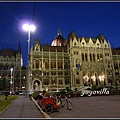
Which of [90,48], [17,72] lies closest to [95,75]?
[90,48]

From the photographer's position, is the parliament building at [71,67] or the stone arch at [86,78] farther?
the stone arch at [86,78]

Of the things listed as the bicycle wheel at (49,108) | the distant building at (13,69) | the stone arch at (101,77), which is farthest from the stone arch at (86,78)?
the bicycle wheel at (49,108)

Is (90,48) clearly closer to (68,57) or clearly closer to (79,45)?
(79,45)

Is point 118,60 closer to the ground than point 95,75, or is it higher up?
higher up

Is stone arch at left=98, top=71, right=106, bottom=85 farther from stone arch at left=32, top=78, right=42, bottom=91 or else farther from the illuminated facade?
stone arch at left=32, top=78, right=42, bottom=91

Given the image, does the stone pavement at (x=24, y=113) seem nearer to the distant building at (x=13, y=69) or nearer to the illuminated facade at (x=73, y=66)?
the illuminated facade at (x=73, y=66)

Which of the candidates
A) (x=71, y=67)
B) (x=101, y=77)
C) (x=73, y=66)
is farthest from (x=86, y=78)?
(x=71, y=67)


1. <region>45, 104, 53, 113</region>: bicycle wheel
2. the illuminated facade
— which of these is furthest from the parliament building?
<region>45, 104, 53, 113</region>: bicycle wheel

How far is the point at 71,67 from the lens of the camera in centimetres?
6600

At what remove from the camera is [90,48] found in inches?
2751

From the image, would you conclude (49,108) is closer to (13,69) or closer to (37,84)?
(37,84)

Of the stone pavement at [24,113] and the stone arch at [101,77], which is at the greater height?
the stone arch at [101,77]

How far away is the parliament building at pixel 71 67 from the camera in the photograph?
208 ft

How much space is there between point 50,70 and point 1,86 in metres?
20.2
